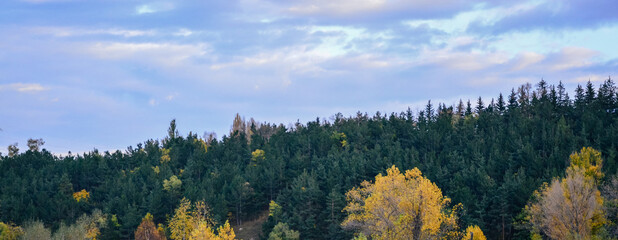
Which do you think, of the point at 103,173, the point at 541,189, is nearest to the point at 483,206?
the point at 541,189

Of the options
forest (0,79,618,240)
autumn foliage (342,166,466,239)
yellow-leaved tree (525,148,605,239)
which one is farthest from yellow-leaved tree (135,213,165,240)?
yellow-leaved tree (525,148,605,239)

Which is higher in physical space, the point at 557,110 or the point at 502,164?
the point at 557,110

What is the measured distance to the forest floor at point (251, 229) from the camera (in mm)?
120662

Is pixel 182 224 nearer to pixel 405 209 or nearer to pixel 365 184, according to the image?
pixel 365 184

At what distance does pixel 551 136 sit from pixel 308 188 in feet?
188

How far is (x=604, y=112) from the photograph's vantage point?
14550cm

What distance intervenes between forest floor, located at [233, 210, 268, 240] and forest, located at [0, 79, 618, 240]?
734mm

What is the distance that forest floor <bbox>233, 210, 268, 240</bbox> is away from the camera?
12066 centimetres

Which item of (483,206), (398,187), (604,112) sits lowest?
(483,206)

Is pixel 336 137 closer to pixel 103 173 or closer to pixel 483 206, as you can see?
pixel 103 173

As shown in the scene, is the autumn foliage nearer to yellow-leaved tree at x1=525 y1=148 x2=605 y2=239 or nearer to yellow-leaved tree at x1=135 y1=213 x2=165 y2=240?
yellow-leaved tree at x1=525 y1=148 x2=605 y2=239

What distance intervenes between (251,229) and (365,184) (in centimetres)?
4596

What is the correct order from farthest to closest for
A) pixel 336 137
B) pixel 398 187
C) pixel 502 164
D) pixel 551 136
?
pixel 336 137 < pixel 551 136 < pixel 502 164 < pixel 398 187

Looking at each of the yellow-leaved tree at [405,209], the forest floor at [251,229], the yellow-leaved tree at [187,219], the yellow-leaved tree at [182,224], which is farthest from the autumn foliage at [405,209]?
the forest floor at [251,229]
